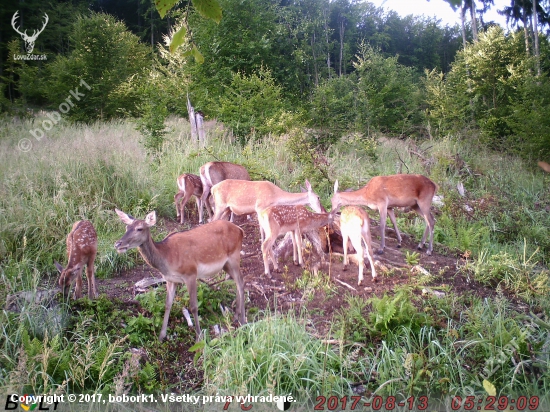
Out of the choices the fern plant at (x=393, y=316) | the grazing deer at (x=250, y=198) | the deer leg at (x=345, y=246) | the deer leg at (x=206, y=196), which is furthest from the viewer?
the deer leg at (x=206, y=196)

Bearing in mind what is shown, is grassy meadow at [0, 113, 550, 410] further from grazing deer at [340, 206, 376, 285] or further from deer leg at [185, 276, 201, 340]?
grazing deer at [340, 206, 376, 285]

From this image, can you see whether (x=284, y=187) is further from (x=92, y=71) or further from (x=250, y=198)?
(x=92, y=71)

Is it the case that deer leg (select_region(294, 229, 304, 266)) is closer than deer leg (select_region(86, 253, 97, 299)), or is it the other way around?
deer leg (select_region(86, 253, 97, 299))

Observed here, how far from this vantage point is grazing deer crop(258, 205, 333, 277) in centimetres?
643

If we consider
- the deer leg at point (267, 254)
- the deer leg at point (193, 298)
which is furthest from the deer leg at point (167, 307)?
the deer leg at point (267, 254)

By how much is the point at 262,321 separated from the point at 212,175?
14.8ft

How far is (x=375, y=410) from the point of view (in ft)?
12.7

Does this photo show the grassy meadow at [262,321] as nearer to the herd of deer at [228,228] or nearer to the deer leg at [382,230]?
the herd of deer at [228,228]

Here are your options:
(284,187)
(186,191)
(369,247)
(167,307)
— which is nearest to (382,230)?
(369,247)

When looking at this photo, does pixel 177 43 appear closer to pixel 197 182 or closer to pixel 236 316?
pixel 236 316

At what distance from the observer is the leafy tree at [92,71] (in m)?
18.0

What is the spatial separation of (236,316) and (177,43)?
3.25 meters

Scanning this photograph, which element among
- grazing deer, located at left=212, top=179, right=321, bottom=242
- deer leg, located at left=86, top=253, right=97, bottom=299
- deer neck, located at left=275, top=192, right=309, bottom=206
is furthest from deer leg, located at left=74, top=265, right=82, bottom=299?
deer neck, located at left=275, top=192, right=309, bottom=206

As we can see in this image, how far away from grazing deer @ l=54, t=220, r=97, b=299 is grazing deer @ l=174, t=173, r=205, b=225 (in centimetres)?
299
